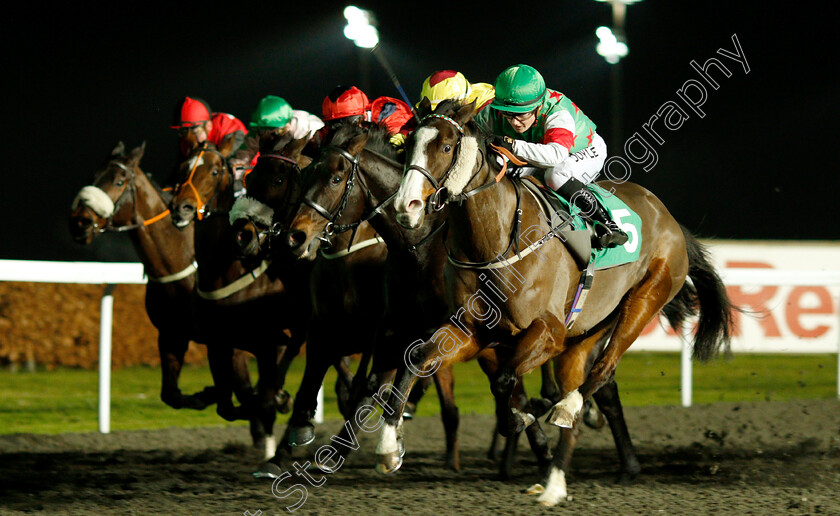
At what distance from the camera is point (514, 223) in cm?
341

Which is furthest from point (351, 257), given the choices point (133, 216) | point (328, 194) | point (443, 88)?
point (133, 216)

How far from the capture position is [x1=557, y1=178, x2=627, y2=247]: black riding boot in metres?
3.84

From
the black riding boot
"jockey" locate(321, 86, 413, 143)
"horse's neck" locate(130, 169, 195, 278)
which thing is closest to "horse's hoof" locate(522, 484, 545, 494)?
the black riding boot

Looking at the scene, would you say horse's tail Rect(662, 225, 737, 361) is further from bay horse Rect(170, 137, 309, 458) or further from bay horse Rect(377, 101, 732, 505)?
bay horse Rect(170, 137, 309, 458)

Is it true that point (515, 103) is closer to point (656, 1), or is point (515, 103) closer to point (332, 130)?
point (332, 130)

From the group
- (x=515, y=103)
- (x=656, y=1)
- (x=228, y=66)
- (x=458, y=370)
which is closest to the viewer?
(x=515, y=103)

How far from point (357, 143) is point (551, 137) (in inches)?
32.5

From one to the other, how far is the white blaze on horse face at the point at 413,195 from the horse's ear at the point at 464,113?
247 mm

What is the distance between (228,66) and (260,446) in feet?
34.3

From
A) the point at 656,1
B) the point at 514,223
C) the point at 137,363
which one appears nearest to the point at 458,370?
the point at 137,363

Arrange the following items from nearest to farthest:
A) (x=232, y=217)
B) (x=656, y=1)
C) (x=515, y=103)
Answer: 1. (x=515, y=103)
2. (x=232, y=217)
3. (x=656, y=1)

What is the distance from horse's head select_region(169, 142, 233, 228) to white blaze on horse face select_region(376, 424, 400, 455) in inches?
79.4

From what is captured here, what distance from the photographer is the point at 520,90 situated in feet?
12.0

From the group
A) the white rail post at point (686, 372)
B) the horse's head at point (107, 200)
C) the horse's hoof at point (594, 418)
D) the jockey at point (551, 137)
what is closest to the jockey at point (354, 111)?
the jockey at point (551, 137)
